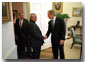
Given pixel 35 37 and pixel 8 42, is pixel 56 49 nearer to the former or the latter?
pixel 35 37

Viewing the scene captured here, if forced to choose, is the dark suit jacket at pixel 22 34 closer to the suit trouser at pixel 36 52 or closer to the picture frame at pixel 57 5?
the suit trouser at pixel 36 52

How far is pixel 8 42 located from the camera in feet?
6.69

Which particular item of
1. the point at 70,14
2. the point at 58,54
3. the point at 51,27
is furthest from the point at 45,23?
the point at 58,54

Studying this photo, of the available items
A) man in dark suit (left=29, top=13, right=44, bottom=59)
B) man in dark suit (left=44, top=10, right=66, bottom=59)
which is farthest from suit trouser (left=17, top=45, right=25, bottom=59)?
man in dark suit (left=44, top=10, right=66, bottom=59)

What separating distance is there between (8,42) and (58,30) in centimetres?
81

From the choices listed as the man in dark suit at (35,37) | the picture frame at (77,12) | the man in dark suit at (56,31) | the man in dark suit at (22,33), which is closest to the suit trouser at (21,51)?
the man in dark suit at (22,33)

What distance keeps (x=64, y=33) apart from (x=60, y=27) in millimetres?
112

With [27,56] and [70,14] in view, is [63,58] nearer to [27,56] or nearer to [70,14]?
[27,56]

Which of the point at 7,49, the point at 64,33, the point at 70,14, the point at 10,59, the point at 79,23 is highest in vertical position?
the point at 70,14

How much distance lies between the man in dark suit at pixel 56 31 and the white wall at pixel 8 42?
1.76ft

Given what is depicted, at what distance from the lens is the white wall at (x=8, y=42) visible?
2010 millimetres

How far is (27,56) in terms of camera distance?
2.06 m

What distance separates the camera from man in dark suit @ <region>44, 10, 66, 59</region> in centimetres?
201

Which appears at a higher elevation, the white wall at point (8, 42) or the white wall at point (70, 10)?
the white wall at point (70, 10)
